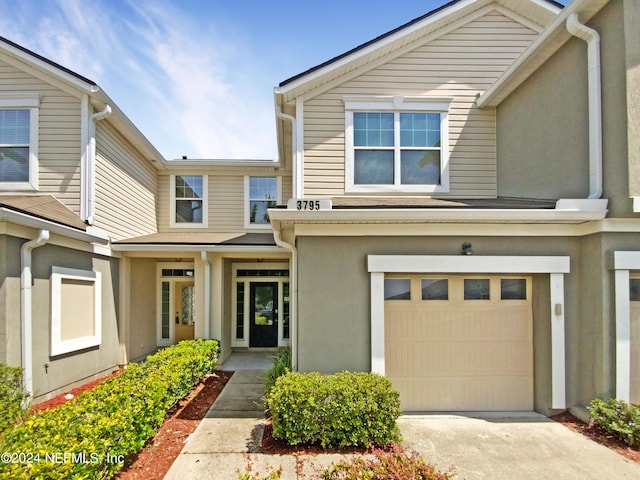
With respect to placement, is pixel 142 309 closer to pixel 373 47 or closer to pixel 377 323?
pixel 377 323

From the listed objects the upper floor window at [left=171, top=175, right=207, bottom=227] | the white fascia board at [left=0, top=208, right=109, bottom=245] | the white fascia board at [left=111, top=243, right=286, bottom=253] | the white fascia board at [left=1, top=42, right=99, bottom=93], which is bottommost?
the white fascia board at [left=111, top=243, right=286, bottom=253]

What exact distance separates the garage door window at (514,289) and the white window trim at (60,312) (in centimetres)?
789

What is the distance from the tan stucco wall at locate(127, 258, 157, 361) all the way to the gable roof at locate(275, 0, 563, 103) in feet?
19.5

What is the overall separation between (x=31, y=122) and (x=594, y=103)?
10663 mm

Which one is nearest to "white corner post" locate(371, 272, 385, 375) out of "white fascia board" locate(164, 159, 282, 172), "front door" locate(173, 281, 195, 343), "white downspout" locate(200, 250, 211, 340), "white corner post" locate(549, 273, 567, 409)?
"white corner post" locate(549, 273, 567, 409)

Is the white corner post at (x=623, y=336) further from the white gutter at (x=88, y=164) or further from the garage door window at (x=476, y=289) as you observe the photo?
the white gutter at (x=88, y=164)

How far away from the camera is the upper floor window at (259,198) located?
11.1 metres

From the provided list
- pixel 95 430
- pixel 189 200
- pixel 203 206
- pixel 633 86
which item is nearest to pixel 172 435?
pixel 95 430

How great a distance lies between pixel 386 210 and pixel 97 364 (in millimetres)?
7073

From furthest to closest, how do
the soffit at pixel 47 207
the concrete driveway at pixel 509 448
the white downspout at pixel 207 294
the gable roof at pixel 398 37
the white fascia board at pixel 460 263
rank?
the white downspout at pixel 207 294 → the gable roof at pixel 398 37 → the soffit at pixel 47 207 → the white fascia board at pixel 460 263 → the concrete driveway at pixel 509 448

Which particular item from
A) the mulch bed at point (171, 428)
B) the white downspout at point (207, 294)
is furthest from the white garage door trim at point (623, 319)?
the white downspout at point (207, 294)

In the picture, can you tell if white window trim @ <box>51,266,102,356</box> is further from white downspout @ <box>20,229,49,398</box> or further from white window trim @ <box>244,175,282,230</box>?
white window trim @ <box>244,175,282,230</box>

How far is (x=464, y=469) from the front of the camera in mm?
4055

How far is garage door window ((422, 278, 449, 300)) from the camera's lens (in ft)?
18.8
